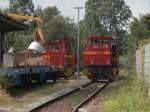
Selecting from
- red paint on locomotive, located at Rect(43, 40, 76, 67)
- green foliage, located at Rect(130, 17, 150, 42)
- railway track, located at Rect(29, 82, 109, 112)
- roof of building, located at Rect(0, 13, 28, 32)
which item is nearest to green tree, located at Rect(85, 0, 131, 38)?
green foliage, located at Rect(130, 17, 150, 42)

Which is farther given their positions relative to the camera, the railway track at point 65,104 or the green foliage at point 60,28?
the green foliage at point 60,28

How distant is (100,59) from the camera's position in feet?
128

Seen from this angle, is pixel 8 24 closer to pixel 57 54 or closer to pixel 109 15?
pixel 57 54

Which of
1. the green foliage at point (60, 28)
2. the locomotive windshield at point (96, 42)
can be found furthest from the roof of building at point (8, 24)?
the green foliage at point (60, 28)

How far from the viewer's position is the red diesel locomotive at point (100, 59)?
1516 inches

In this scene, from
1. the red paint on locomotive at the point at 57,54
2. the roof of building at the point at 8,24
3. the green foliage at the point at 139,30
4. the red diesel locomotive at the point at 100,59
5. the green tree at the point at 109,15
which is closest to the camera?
the roof of building at the point at 8,24

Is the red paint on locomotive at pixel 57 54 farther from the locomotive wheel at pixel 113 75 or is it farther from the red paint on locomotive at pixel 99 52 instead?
the locomotive wheel at pixel 113 75

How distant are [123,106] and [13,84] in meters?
11.4

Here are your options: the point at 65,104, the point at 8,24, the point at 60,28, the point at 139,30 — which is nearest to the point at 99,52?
the point at 139,30

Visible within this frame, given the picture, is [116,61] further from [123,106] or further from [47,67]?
[123,106]

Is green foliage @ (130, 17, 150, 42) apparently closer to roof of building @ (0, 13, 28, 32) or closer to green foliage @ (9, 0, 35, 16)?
roof of building @ (0, 13, 28, 32)

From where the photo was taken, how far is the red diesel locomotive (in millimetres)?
38506

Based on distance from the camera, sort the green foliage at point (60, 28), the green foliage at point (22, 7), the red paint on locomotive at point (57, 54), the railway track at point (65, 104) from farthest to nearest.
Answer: the green foliage at point (22, 7)
the green foliage at point (60, 28)
the red paint on locomotive at point (57, 54)
the railway track at point (65, 104)

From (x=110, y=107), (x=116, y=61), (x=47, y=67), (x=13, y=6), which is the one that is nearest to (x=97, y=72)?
(x=116, y=61)
